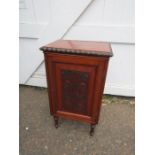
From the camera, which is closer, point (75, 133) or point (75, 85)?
point (75, 85)

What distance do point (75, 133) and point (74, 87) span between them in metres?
0.53

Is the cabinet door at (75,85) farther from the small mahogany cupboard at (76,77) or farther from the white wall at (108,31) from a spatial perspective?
the white wall at (108,31)

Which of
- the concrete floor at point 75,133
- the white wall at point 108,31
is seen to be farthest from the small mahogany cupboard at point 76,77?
the white wall at point 108,31

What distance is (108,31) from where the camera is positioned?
178 cm

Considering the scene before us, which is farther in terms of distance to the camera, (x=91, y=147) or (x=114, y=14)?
(x=114, y=14)

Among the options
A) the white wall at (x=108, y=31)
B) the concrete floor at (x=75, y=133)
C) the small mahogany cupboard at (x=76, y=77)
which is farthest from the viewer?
the white wall at (x=108, y=31)

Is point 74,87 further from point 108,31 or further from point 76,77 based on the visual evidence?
point 108,31

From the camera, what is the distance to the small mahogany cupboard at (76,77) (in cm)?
117

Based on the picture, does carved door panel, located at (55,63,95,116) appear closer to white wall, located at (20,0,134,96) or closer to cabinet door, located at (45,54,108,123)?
cabinet door, located at (45,54,108,123)

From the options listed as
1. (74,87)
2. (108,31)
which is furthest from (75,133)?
(108,31)
